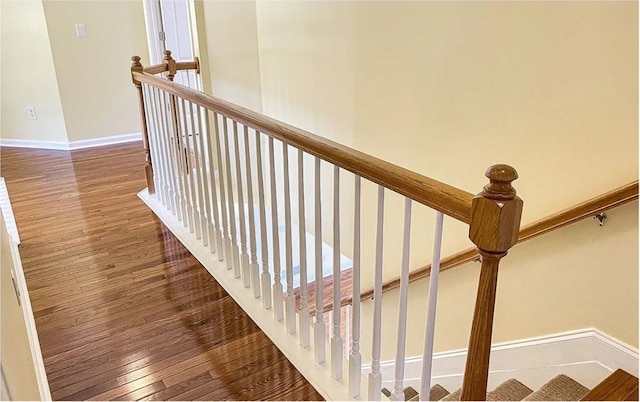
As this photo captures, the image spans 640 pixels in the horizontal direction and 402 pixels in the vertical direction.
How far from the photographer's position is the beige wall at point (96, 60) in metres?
4.84

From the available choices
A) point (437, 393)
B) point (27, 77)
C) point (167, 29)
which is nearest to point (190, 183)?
point (437, 393)

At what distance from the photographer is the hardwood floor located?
190cm

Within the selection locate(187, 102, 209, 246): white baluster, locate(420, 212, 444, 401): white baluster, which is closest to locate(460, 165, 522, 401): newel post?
locate(420, 212, 444, 401): white baluster

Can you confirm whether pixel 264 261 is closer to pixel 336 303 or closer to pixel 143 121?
pixel 336 303

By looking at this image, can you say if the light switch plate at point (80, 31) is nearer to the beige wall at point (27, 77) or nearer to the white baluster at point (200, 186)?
the beige wall at point (27, 77)

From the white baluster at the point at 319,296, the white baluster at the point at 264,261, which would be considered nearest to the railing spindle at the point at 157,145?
the white baluster at the point at 264,261

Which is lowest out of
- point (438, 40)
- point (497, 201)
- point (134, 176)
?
point (134, 176)

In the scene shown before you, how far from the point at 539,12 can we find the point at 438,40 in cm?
53

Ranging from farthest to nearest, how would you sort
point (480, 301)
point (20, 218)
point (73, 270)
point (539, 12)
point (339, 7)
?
point (20, 218) → point (339, 7) → point (73, 270) → point (539, 12) → point (480, 301)

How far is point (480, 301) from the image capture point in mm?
1096

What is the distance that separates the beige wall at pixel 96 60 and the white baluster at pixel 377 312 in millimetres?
4534

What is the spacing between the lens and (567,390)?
80.2 inches

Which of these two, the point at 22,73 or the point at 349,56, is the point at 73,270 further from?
the point at 22,73

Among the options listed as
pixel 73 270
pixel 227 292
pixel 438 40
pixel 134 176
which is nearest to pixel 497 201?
pixel 438 40
